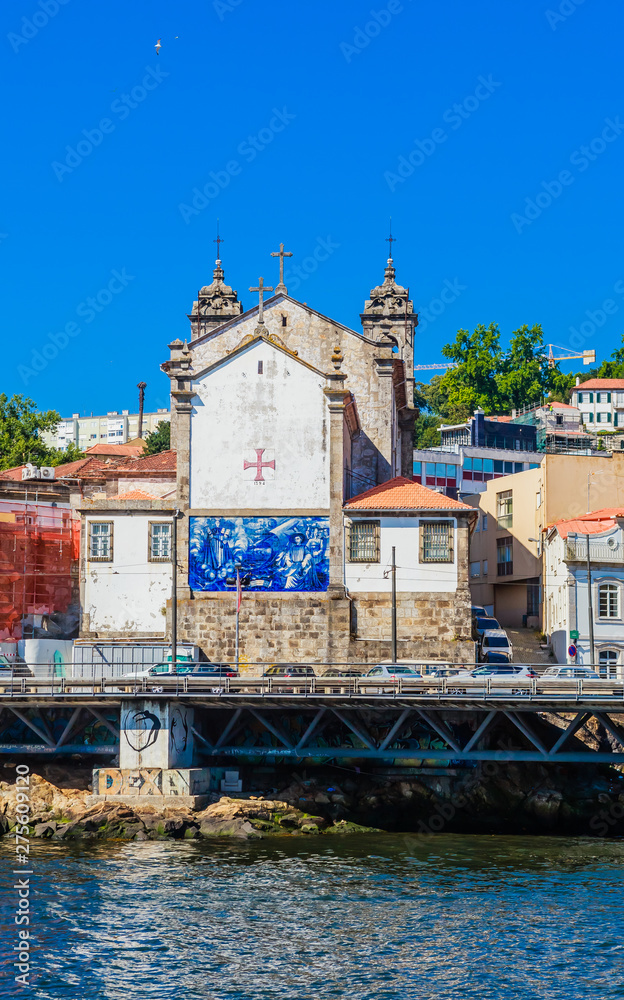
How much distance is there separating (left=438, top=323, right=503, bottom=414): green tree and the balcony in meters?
74.1

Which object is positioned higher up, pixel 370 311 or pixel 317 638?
pixel 370 311

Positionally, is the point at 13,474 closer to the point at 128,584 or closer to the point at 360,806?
the point at 128,584

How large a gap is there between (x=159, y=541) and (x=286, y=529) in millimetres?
7227

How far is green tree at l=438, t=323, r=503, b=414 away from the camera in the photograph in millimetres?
146000

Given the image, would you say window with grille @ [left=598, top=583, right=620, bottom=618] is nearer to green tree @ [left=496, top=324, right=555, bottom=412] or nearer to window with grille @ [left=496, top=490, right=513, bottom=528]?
window with grille @ [left=496, top=490, right=513, bottom=528]

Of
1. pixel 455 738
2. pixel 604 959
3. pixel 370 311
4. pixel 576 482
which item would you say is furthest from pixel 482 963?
pixel 370 311

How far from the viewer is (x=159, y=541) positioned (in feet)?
232

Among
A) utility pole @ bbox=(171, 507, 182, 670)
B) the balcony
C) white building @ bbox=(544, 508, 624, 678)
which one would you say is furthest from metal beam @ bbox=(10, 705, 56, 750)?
the balcony

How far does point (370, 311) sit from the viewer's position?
10194cm

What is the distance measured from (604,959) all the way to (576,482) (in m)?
51.7

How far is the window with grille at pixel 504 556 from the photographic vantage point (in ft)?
290

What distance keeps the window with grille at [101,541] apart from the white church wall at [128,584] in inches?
7.8

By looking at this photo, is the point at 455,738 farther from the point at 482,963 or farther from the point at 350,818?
the point at 482,963

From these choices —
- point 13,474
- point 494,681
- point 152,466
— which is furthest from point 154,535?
point 13,474
